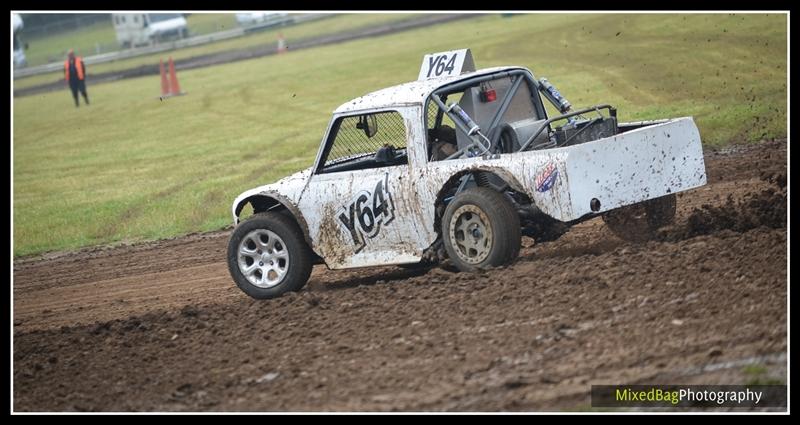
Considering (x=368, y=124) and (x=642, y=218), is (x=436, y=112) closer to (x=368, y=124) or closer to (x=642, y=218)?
(x=368, y=124)

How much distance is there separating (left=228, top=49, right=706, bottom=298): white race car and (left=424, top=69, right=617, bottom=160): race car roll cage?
0.01 metres

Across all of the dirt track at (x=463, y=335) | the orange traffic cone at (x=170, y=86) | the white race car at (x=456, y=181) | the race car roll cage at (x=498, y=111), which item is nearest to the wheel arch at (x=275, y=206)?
the white race car at (x=456, y=181)

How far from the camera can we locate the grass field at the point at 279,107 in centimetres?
1891

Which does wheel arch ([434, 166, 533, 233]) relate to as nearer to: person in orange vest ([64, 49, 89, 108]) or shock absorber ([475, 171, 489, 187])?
shock absorber ([475, 171, 489, 187])

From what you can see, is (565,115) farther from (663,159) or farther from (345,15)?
(345,15)

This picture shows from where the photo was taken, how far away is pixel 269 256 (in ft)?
34.8

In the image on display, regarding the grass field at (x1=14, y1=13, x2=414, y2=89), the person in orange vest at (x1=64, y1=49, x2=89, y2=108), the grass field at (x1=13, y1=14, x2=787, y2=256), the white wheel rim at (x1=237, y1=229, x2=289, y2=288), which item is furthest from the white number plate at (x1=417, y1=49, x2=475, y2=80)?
the grass field at (x1=14, y1=13, x2=414, y2=89)

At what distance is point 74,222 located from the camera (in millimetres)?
18703

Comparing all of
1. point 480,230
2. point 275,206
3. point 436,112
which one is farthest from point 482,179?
point 275,206

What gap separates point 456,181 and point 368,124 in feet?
3.82

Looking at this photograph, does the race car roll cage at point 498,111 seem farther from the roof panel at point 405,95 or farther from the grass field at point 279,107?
the grass field at point 279,107

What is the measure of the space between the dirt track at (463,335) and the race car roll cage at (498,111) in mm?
1045

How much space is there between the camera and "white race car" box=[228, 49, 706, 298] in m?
8.99
